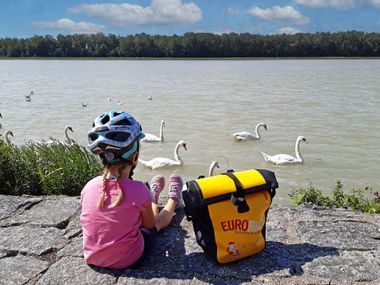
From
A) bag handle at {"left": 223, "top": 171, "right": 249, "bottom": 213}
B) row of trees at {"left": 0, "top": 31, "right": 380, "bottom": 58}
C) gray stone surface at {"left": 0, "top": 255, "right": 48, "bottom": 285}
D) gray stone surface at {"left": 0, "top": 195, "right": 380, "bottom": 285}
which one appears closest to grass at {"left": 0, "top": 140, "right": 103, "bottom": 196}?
gray stone surface at {"left": 0, "top": 195, "right": 380, "bottom": 285}

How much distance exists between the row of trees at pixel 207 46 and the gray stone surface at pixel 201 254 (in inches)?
3090

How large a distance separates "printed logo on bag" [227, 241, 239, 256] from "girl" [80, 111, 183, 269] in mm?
575

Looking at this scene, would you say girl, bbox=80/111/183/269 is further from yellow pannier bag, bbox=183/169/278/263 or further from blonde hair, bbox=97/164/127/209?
yellow pannier bag, bbox=183/169/278/263

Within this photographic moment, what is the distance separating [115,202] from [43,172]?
2541 mm

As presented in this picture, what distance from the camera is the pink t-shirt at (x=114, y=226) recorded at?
3131 millimetres

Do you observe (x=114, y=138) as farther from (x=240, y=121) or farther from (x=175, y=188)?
(x=240, y=121)

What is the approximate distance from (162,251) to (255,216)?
2.31ft

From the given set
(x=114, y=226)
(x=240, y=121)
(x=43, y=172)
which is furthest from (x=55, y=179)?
(x=240, y=121)

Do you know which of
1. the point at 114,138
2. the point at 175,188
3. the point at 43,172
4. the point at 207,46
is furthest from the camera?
the point at 207,46

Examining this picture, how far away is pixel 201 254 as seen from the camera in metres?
3.30

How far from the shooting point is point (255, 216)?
126 inches

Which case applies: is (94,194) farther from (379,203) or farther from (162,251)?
(379,203)

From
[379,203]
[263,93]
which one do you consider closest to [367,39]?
[263,93]

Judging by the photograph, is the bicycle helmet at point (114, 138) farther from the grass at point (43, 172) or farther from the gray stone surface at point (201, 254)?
the grass at point (43, 172)
